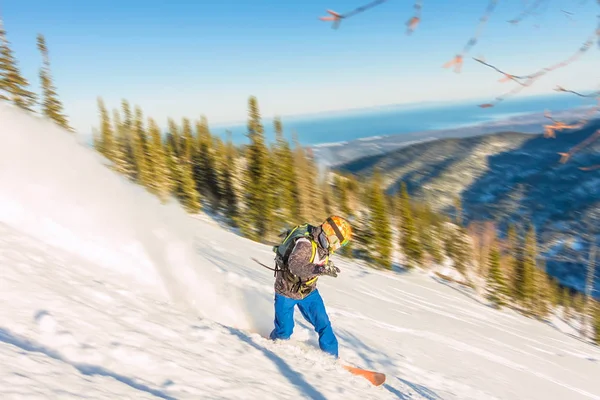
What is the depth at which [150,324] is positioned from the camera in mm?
4793

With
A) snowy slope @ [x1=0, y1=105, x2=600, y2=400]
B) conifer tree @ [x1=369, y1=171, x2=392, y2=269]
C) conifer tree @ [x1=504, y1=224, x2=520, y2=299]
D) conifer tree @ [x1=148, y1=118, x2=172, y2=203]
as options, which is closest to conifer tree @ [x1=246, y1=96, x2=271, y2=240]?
conifer tree @ [x1=148, y1=118, x2=172, y2=203]

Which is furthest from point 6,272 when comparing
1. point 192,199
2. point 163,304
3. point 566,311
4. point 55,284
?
point 566,311

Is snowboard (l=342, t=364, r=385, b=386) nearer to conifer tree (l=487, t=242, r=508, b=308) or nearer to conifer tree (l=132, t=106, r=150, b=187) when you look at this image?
conifer tree (l=132, t=106, r=150, b=187)

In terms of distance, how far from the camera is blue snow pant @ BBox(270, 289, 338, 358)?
608 centimetres

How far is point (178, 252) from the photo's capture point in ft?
27.4

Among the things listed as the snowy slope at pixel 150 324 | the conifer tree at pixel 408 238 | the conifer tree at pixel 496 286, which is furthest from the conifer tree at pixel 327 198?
the snowy slope at pixel 150 324

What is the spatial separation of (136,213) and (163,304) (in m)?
3.49

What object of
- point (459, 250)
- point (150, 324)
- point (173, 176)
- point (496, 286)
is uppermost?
point (150, 324)

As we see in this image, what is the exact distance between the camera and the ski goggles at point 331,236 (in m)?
5.75

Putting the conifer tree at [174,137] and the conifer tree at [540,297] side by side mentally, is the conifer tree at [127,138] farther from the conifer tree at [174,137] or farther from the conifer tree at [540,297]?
the conifer tree at [540,297]

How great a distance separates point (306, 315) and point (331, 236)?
1.41m

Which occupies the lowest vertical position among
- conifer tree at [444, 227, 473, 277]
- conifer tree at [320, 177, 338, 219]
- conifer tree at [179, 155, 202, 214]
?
conifer tree at [444, 227, 473, 277]

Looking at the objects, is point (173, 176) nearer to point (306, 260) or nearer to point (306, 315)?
point (306, 315)

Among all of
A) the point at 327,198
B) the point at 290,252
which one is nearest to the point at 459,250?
the point at 327,198
